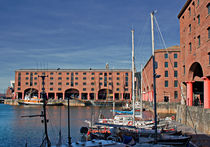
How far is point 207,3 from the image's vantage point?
37.4 m

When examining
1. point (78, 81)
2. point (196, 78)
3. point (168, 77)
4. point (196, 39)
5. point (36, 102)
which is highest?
point (196, 39)

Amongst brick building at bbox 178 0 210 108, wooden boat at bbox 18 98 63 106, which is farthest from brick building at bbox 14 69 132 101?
brick building at bbox 178 0 210 108

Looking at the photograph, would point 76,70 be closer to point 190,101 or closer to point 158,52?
point 158,52

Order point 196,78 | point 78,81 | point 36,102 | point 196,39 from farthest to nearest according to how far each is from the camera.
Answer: point 78,81
point 36,102
point 196,78
point 196,39

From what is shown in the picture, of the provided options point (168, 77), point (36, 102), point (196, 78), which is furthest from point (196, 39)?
point (36, 102)

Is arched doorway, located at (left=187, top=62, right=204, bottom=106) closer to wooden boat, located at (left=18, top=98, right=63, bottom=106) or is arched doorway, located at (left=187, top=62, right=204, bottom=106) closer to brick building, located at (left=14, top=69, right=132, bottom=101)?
brick building, located at (left=14, top=69, right=132, bottom=101)

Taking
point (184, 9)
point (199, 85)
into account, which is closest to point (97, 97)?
point (199, 85)

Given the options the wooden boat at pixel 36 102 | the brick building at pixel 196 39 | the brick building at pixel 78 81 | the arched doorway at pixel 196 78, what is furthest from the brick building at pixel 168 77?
the wooden boat at pixel 36 102

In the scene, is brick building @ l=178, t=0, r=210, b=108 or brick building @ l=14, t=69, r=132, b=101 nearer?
brick building @ l=178, t=0, r=210, b=108

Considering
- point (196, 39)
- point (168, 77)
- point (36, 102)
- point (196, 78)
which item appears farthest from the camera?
point (36, 102)

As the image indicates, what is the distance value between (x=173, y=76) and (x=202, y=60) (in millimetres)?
55416

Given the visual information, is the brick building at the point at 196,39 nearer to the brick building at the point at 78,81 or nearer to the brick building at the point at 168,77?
the brick building at the point at 168,77

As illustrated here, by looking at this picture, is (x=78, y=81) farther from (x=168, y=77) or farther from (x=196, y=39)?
(x=196, y=39)

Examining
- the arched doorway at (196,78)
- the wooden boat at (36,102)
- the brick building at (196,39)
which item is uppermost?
the brick building at (196,39)
